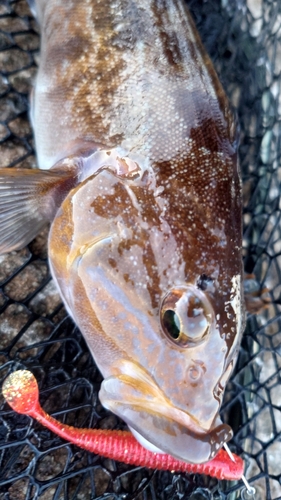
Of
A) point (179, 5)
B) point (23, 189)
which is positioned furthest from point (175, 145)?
point (179, 5)

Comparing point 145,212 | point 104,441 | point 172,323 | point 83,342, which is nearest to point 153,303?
point 172,323

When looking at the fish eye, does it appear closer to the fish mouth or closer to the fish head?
the fish head

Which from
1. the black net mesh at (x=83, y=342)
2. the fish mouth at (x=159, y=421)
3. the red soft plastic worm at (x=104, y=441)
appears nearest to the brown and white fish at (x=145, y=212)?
the fish mouth at (x=159, y=421)

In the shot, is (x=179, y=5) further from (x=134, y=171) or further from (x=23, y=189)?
(x=23, y=189)

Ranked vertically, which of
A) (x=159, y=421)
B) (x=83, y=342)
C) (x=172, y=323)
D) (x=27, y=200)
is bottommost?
(x=83, y=342)

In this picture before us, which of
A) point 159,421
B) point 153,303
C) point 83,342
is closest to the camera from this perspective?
point 159,421

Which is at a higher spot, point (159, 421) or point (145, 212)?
point (145, 212)

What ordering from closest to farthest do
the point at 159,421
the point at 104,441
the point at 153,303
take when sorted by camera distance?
the point at 159,421 < the point at 153,303 < the point at 104,441

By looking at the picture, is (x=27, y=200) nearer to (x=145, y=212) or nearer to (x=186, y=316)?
(x=145, y=212)
